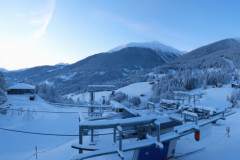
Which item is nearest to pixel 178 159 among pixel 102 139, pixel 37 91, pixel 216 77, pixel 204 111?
pixel 204 111

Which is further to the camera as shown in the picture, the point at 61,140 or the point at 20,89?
the point at 20,89

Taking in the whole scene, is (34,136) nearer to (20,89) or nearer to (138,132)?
(138,132)

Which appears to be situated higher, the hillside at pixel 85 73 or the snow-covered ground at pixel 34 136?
the hillside at pixel 85 73

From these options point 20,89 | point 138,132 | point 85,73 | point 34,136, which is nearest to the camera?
point 138,132

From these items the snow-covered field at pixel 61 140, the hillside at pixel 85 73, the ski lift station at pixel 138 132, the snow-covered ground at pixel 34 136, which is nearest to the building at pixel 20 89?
the snow-covered field at pixel 61 140

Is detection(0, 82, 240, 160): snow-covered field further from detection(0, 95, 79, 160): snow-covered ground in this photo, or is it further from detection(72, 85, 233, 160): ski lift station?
detection(72, 85, 233, 160): ski lift station

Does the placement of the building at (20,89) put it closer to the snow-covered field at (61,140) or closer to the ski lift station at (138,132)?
the snow-covered field at (61,140)

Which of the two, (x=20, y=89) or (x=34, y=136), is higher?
(x=20, y=89)

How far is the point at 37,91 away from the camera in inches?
1167

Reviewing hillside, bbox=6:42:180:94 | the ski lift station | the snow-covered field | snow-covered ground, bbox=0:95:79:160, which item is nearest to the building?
the snow-covered field

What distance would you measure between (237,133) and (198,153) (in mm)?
3782

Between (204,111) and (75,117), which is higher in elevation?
(204,111)

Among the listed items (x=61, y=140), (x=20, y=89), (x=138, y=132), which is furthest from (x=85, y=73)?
(x=138, y=132)

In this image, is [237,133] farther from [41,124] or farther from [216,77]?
[216,77]
